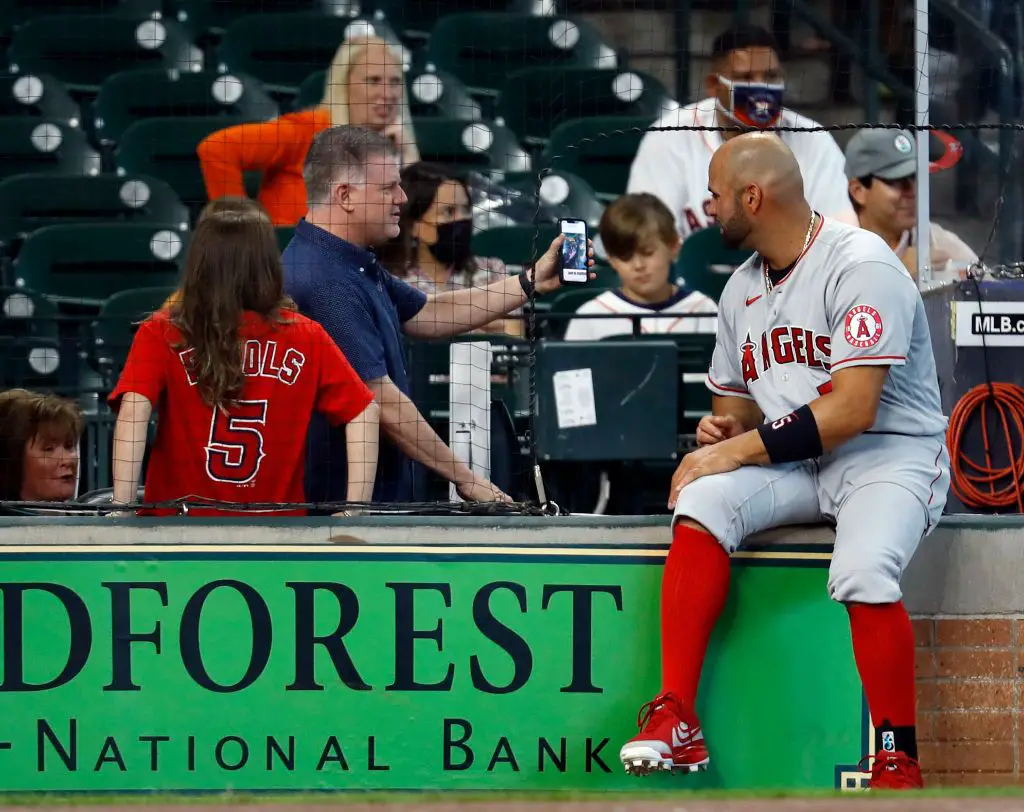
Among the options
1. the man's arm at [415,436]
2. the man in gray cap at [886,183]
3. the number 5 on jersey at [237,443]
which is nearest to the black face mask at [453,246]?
the man's arm at [415,436]

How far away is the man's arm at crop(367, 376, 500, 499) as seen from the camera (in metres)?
4.69

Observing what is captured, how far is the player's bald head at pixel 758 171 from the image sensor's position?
4121 millimetres

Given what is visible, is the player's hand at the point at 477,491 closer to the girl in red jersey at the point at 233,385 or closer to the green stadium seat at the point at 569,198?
the girl in red jersey at the point at 233,385

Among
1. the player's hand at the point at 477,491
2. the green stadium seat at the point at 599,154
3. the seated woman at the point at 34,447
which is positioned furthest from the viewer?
the green stadium seat at the point at 599,154

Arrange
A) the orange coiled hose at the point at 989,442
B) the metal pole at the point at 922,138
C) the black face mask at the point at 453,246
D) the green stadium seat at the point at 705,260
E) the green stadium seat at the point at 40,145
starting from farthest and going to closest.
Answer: the green stadium seat at the point at 40,145
the green stadium seat at the point at 705,260
the black face mask at the point at 453,246
the metal pole at the point at 922,138
the orange coiled hose at the point at 989,442

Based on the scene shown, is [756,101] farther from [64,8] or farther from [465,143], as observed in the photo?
[64,8]

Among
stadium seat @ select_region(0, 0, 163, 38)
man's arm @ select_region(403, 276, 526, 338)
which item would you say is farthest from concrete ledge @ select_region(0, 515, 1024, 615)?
stadium seat @ select_region(0, 0, 163, 38)

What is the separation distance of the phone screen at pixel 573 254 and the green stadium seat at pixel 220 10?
5197 millimetres

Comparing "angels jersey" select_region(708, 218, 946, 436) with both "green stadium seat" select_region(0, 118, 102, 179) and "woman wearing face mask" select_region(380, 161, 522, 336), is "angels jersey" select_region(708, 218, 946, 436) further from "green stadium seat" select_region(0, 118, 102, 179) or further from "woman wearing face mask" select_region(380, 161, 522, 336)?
"green stadium seat" select_region(0, 118, 102, 179)

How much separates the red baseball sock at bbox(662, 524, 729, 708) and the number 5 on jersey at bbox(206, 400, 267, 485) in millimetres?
1215

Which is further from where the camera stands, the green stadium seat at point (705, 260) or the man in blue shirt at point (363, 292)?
the green stadium seat at point (705, 260)

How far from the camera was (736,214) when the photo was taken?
4.13 metres

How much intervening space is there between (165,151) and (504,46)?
202 centimetres

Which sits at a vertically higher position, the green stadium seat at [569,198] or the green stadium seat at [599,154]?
the green stadium seat at [599,154]
